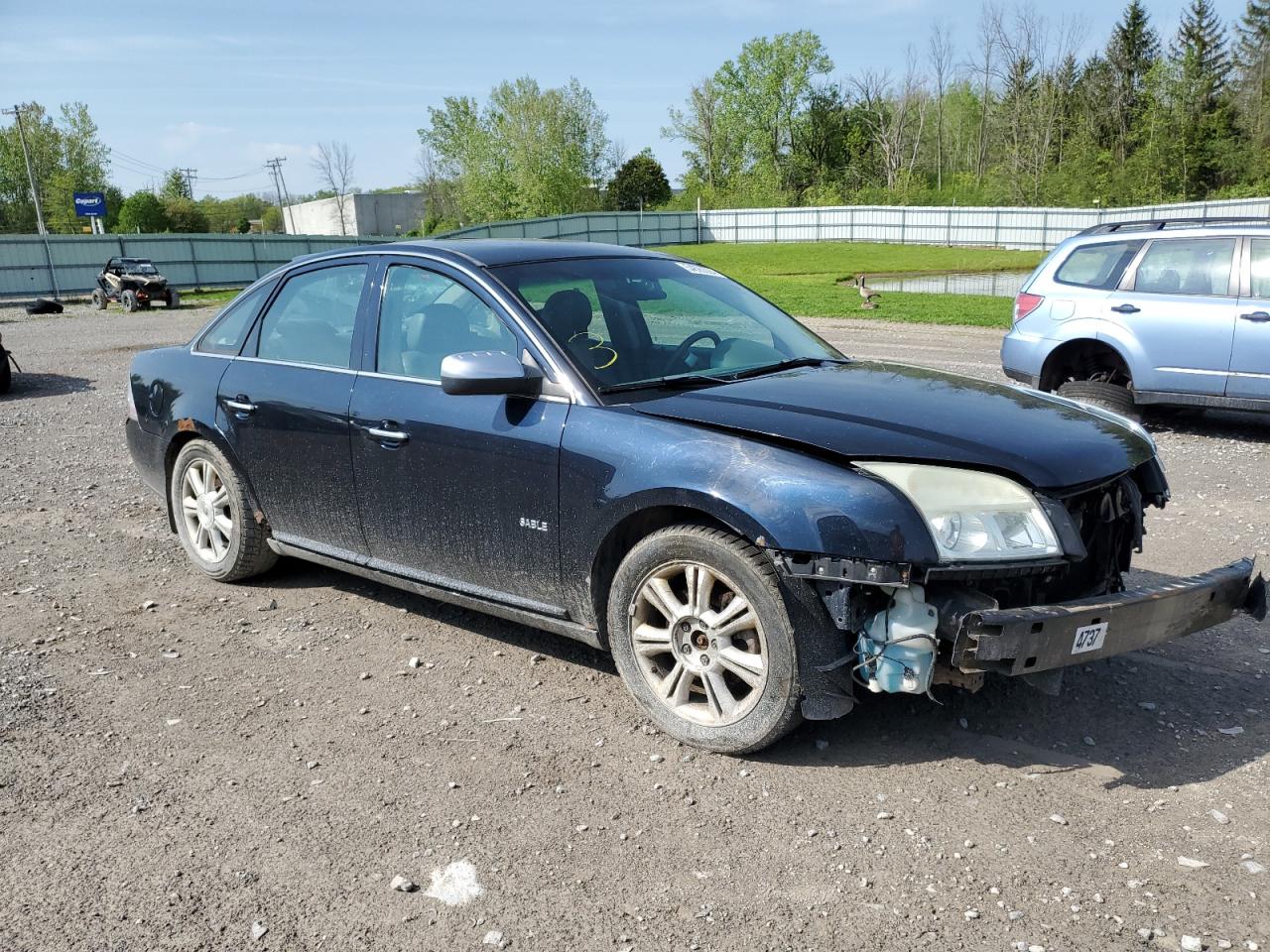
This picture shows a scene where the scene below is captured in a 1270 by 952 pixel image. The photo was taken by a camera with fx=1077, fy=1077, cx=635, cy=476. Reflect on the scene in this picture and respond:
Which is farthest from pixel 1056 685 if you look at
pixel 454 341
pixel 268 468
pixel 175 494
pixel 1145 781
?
pixel 175 494

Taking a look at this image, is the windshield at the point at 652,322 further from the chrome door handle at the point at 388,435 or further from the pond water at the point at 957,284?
the pond water at the point at 957,284

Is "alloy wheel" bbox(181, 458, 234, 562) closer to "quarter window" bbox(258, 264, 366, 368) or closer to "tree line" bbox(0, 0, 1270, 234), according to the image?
"quarter window" bbox(258, 264, 366, 368)

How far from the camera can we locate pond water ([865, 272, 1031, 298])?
27516 millimetres

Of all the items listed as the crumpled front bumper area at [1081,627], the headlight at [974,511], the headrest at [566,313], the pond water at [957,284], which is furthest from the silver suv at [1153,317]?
the pond water at [957,284]

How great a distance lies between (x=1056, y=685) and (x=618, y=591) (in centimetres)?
150

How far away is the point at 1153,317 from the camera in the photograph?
8.95 m

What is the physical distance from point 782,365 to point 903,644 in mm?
1589

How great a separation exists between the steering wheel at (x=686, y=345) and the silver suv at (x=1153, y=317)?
5690 millimetres

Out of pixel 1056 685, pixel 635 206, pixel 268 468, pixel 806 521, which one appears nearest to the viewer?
pixel 806 521

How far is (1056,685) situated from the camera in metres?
3.55

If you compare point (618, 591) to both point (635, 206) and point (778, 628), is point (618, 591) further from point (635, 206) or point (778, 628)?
point (635, 206)

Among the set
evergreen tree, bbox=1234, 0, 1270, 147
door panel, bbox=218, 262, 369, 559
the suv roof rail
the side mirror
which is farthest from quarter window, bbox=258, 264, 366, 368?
evergreen tree, bbox=1234, 0, 1270, 147

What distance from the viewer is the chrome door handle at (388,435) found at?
175 inches

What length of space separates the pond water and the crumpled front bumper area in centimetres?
2296
